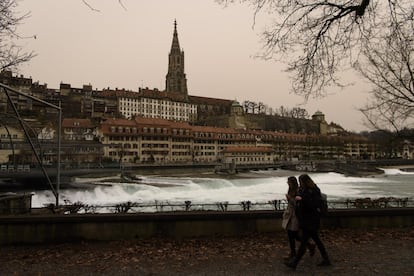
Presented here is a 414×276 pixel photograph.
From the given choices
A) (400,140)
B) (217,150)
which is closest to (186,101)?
(217,150)

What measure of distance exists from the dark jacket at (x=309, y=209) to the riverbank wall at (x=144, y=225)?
272 centimetres

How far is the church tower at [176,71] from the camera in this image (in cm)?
16938

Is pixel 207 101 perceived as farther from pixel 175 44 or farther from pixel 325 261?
pixel 325 261

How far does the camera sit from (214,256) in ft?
23.7

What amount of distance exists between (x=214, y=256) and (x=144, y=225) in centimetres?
211

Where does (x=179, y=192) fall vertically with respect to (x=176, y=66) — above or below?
below

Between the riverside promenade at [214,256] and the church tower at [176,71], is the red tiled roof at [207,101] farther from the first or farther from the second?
the riverside promenade at [214,256]

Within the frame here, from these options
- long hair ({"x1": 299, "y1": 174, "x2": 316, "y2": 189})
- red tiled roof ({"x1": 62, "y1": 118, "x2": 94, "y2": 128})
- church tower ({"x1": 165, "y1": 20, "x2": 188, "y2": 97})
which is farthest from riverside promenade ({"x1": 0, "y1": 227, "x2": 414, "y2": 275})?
Answer: church tower ({"x1": 165, "y1": 20, "x2": 188, "y2": 97})

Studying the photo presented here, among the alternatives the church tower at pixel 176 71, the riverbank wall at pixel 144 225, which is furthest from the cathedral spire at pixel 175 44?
the riverbank wall at pixel 144 225

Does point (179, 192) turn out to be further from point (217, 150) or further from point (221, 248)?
point (217, 150)

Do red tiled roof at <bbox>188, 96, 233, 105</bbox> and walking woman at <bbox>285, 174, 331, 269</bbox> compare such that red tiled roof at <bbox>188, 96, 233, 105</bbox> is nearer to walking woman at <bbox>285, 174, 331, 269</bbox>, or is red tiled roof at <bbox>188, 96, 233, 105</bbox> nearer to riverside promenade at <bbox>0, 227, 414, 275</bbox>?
riverside promenade at <bbox>0, 227, 414, 275</bbox>

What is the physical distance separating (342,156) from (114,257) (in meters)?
146

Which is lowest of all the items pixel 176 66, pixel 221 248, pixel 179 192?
pixel 179 192

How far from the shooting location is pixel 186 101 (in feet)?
550
